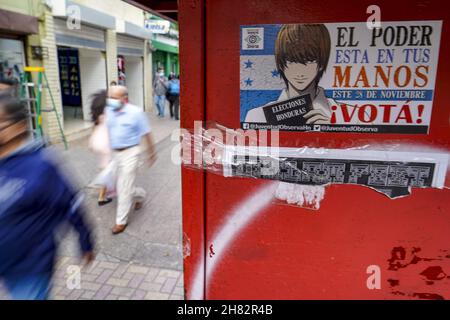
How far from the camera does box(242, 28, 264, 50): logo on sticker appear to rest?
5.55ft

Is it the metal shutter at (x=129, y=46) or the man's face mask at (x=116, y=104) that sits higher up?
the metal shutter at (x=129, y=46)

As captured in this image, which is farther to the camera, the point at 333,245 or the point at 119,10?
the point at 119,10

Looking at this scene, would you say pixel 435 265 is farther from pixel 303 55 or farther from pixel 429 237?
pixel 303 55

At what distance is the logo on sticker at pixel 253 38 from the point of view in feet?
5.55

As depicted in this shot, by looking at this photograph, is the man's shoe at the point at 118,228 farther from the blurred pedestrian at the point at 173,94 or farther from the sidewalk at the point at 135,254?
the blurred pedestrian at the point at 173,94

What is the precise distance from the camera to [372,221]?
182 centimetres

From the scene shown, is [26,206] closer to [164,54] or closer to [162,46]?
[162,46]

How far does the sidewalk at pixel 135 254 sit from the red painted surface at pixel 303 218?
93 cm

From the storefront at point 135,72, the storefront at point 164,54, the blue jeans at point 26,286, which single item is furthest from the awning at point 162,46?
the blue jeans at point 26,286

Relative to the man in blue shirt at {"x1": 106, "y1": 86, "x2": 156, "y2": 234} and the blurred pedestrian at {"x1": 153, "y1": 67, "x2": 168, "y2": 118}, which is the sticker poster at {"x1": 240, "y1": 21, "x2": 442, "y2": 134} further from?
the blurred pedestrian at {"x1": 153, "y1": 67, "x2": 168, "y2": 118}

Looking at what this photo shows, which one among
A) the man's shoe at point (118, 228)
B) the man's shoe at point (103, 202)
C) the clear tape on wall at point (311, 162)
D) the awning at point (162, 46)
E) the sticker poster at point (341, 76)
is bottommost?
the man's shoe at point (118, 228)

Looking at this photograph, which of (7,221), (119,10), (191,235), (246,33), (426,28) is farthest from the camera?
(119,10)

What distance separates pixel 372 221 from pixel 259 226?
0.57m

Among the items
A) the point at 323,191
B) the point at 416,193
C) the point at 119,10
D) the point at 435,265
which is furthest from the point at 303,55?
the point at 119,10
